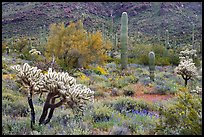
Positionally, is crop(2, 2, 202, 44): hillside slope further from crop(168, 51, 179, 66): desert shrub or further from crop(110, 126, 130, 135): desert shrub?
crop(110, 126, 130, 135): desert shrub

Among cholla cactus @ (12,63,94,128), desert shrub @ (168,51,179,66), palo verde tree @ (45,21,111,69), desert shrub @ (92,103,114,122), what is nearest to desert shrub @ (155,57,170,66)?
desert shrub @ (168,51,179,66)

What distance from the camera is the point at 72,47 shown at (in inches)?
645

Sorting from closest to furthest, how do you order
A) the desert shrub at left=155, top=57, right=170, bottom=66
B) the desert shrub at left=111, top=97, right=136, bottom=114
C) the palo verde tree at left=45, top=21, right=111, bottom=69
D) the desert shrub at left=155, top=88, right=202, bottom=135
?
1. the desert shrub at left=155, top=88, right=202, bottom=135
2. the desert shrub at left=111, top=97, right=136, bottom=114
3. the palo verde tree at left=45, top=21, right=111, bottom=69
4. the desert shrub at left=155, top=57, right=170, bottom=66

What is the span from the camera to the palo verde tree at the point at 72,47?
1642 centimetres

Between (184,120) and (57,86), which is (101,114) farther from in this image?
(184,120)

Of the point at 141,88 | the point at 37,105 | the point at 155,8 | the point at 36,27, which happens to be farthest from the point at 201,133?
the point at 155,8

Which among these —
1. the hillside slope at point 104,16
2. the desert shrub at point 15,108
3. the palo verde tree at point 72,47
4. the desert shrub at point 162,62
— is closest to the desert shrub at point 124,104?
the desert shrub at point 15,108

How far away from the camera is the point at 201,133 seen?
175 inches

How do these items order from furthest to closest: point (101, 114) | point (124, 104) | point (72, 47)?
point (72, 47)
point (124, 104)
point (101, 114)

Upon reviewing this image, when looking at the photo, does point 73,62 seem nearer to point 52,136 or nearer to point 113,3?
point 52,136

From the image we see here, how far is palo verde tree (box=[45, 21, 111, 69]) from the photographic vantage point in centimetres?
1642

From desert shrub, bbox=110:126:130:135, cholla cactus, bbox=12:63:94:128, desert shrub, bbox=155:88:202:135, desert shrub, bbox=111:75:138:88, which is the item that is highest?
cholla cactus, bbox=12:63:94:128

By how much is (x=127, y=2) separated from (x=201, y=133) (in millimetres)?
49966

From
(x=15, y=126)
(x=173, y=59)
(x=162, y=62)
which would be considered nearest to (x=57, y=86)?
(x=15, y=126)
